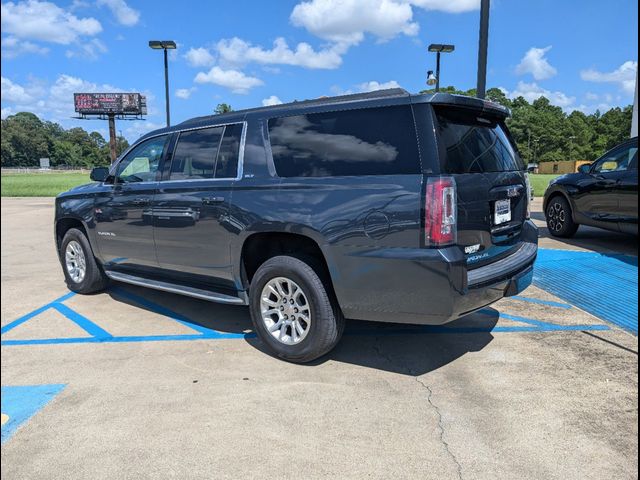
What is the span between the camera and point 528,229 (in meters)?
4.41

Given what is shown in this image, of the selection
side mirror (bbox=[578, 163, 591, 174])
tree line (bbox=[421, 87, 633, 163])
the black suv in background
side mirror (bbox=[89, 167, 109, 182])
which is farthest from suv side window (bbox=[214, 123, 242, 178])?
tree line (bbox=[421, 87, 633, 163])

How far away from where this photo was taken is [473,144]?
3.69m

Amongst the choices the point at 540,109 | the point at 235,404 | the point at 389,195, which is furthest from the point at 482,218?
the point at 540,109

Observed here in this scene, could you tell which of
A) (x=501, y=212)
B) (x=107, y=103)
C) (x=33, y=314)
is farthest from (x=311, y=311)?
(x=107, y=103)

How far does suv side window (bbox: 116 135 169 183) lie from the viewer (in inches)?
198

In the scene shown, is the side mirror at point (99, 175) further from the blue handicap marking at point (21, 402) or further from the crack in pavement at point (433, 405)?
the crack in pavement at point (433, 405)

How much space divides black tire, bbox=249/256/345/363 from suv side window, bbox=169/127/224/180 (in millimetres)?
1156

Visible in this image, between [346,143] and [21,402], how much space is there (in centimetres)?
284

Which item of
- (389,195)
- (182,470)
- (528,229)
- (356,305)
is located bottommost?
(182,470)

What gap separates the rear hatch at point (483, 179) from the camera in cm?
336

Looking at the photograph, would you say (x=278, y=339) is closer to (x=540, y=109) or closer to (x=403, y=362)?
(x=403, y=362)

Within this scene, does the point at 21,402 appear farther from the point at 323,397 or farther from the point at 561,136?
the point at 561,136

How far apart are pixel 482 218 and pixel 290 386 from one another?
71.7 inches

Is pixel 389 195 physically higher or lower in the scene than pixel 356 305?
higher
